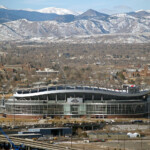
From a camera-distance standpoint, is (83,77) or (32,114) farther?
(83,77)

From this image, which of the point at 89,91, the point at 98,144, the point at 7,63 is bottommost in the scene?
the point at 98,144

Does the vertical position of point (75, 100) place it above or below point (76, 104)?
above

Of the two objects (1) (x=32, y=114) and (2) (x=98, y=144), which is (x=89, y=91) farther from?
(2) (x=98, y=144)

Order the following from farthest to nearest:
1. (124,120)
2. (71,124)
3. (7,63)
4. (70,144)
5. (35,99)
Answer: (7,63)
(35,99)
(124,120)
(71,124)
(70,144)

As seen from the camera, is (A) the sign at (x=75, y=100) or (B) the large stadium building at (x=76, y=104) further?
(A) the sign at (x=75, y=100)

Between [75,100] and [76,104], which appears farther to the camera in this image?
[75,100]

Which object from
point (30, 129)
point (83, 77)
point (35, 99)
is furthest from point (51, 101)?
point (83, 77)

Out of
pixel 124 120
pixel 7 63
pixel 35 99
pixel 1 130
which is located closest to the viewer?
pixel 1 130

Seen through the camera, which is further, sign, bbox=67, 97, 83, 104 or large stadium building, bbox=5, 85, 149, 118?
sign, bbox=67, 97, 83, 104
